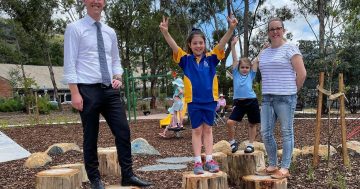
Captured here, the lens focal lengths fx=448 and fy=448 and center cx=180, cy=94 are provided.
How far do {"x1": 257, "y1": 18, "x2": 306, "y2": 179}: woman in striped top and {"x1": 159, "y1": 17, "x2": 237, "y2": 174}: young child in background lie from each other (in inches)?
19.1

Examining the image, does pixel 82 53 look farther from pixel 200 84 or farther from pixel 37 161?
pixel 37 161

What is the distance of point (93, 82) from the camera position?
363 cm

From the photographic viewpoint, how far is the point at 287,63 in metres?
4.20

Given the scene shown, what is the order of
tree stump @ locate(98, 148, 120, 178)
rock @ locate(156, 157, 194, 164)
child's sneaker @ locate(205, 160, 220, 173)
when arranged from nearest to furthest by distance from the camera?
child's sneaker @ locate(205, 160, 220, 173) → tree stump @ locate(98, 148, 120, 178) → rock @ locate(156, 157, 194, 164)

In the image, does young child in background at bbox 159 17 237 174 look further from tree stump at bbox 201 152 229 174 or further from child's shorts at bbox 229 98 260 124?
child's shorts at bbox 229 98 260 124

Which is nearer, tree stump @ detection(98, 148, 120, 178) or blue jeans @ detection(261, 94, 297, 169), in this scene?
blue jeans @ detection(261, 94, 297, 169)

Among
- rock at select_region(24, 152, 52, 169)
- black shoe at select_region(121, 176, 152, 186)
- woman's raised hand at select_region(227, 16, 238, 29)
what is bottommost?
rock at select_region(24, 152, 52, 169)

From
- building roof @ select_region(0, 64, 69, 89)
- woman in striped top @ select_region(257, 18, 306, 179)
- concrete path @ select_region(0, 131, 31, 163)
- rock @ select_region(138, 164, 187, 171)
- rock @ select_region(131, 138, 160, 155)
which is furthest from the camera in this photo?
building roof @ select_region(0, 64, 69, 89)

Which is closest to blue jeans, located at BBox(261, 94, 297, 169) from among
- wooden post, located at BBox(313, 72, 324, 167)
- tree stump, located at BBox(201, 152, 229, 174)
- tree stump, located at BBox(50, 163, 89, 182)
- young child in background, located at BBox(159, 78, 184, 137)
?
tree stump, located at BBox(201, 152, 229, 174)

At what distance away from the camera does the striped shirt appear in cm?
420

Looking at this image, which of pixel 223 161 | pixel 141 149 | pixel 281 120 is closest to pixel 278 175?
pixel 281 120

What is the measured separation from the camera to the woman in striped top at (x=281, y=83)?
4.20 meters

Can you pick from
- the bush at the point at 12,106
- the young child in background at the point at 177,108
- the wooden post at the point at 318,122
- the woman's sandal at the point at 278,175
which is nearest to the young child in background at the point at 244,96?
the wooden post at the point at 318,122

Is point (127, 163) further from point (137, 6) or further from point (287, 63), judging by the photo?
point (137, 6)
